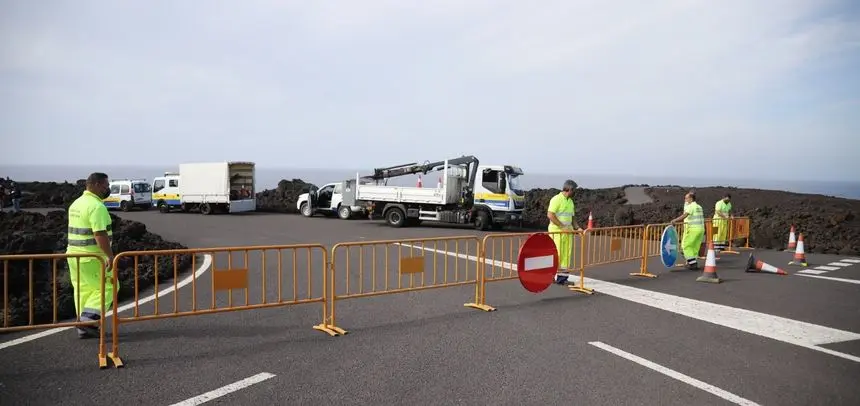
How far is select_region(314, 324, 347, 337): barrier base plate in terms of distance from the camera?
6.18 meters

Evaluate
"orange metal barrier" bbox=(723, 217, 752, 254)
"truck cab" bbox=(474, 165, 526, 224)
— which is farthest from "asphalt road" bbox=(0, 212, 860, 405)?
"truck cab" bbox=(474, 165, 526, 224)

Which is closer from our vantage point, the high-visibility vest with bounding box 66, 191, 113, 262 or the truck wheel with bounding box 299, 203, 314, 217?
the high-visibility vest with bounding box 66, 191, 113, 262

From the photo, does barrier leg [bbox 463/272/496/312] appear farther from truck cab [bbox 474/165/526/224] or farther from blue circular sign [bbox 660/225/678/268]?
truck cab [bbox 474/165/526/224]

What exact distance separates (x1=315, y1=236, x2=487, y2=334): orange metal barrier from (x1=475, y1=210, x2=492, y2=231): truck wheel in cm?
631

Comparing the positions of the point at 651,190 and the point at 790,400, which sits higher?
the point at 651,190

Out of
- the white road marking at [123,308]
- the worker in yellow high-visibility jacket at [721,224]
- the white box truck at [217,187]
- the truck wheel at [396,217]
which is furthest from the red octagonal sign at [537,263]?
the white box truck at [217,187]

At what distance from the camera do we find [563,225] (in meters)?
9.28

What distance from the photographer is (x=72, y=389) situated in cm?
444

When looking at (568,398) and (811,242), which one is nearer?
(568,398)

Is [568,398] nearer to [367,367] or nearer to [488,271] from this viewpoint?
[367,367]

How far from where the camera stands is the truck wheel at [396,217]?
71.9 ft

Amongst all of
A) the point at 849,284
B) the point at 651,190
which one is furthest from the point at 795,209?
the point at 849,284

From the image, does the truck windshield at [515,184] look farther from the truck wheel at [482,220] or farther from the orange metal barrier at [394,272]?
the orange metal barrier at [394,272]

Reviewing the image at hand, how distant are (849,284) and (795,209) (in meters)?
10.3
